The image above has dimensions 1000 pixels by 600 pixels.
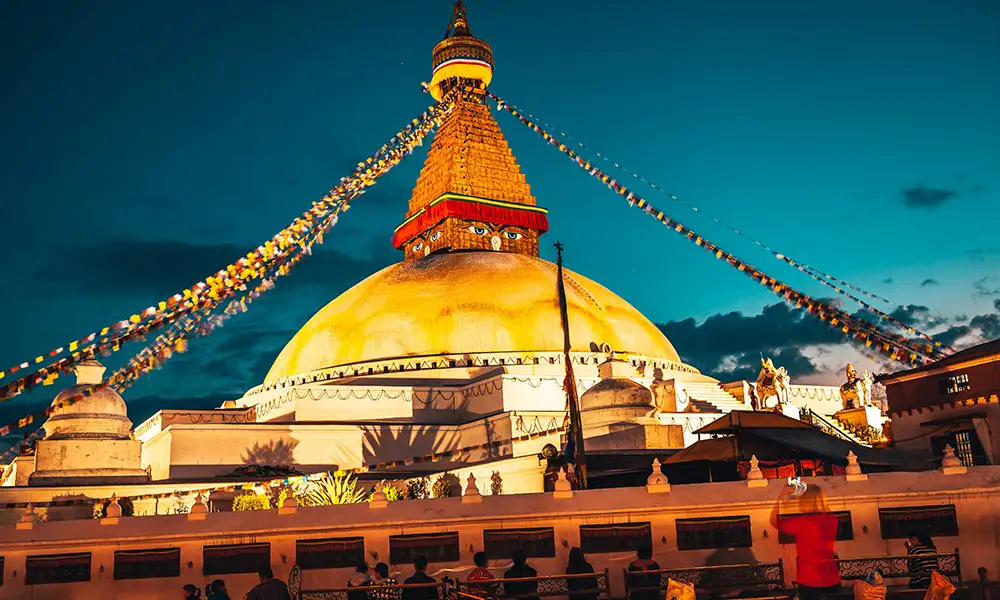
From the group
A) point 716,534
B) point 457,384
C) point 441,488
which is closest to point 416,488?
point 441,488

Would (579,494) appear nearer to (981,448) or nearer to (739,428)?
(739,428)

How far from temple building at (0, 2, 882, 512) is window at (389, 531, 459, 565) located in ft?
27.7

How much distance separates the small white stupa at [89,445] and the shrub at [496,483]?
31.7 feet

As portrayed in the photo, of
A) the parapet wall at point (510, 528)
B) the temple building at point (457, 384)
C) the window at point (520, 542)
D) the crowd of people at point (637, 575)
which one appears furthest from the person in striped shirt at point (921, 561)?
the temple building at point (457, 384)

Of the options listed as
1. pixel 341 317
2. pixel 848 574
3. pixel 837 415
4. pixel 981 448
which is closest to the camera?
pixel 848 574

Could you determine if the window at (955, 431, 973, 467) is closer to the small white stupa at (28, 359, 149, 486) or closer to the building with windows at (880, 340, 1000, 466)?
the building with windows at (880, 340, 1000, 466)

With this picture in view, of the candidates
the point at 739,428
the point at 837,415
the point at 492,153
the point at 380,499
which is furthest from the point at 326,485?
the point at 492,153

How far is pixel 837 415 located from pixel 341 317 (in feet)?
63.0

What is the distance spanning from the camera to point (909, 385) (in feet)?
83.8

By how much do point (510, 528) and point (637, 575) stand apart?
2811 millimetres

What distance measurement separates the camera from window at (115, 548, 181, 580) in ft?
54.3

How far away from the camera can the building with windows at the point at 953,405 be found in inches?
909

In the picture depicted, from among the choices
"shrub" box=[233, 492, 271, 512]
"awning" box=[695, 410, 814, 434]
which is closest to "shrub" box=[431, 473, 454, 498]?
"shrub" box=[233, 492, 271, 512]

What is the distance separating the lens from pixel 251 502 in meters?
24.5
